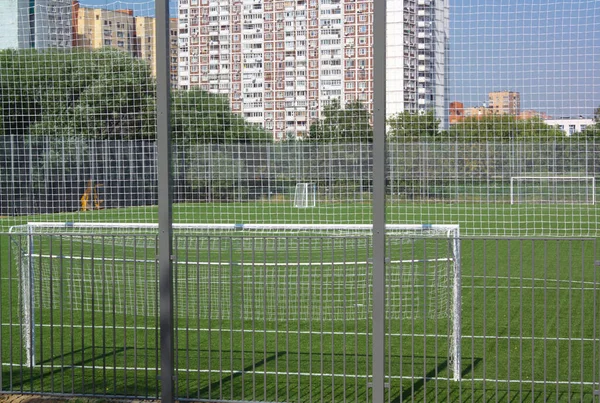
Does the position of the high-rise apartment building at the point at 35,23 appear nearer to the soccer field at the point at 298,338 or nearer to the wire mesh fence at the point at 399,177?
the wire mesh fence at the point at 399,177

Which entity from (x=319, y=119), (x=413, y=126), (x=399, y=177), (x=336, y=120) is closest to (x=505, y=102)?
(x=413, y=126)

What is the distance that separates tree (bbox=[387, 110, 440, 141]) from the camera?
8.02 m

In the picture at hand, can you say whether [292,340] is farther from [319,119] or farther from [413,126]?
[413,126]

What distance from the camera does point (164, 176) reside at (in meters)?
5.26

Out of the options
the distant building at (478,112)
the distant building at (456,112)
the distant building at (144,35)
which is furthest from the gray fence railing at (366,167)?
the distant building at (144,35)

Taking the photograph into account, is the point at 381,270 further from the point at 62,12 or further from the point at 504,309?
the point at 504,309

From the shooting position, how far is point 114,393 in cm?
591

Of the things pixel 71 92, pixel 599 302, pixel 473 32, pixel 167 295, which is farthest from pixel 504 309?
pixel 167 295

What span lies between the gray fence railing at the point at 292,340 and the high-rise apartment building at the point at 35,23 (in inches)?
79.1

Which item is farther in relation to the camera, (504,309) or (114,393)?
(504,309)

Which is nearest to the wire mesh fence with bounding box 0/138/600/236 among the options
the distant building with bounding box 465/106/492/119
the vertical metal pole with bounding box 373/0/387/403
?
the distant building with bounding box 465/106/492/119

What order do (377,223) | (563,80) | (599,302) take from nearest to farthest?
(377,223)
(563,80)
(599,302)

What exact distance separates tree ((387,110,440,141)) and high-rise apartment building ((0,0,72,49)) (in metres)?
3.38

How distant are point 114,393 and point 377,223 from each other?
92.3 inches
